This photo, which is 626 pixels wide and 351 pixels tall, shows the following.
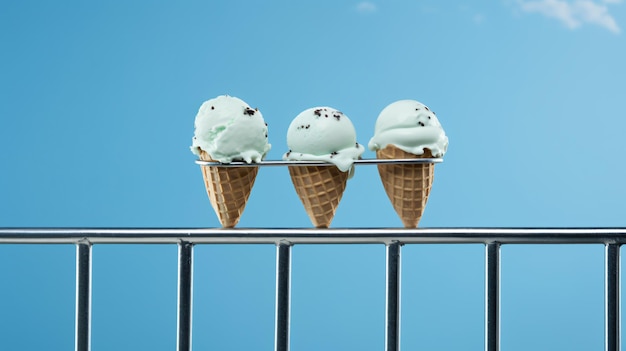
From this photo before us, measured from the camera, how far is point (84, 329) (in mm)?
2270

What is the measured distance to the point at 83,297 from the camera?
2258mm

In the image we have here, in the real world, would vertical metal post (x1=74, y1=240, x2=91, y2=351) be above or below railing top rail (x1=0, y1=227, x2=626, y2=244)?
below

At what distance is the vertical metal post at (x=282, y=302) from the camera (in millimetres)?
2240

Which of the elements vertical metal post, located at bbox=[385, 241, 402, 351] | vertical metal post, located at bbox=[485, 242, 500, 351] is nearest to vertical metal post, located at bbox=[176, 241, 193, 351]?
vertical metal post, located at bbox=[385, 241, 402, 351]

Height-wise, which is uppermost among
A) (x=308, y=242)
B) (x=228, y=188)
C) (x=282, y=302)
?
(x=228, y=188)

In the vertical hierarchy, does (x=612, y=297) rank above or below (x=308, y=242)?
below

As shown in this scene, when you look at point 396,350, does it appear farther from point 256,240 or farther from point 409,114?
point 409,114

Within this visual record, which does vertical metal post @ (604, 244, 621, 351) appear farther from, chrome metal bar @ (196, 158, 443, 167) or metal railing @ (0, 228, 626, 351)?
chrome metal bar @ (196, 158, 443, 167)

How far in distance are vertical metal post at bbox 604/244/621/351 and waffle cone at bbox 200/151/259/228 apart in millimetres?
1061

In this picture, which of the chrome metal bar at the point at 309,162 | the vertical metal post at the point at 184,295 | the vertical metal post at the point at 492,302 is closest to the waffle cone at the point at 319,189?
the chrome metal bar at the point at 309,162

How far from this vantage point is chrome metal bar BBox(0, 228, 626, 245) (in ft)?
7.27

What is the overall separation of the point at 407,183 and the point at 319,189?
0.25m

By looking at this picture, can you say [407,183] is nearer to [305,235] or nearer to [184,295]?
[305,235]

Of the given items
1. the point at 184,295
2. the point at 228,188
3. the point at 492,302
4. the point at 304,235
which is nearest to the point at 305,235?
the point at 304,235
